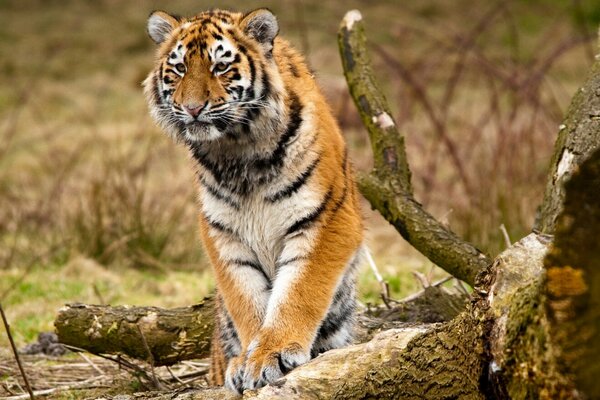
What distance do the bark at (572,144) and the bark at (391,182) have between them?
43cm

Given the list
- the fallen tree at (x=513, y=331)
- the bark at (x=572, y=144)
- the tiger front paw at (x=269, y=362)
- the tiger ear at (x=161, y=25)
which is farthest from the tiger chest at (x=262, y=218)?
the bark at (x=572, y=144)

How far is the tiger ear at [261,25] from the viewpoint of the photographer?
3.63m

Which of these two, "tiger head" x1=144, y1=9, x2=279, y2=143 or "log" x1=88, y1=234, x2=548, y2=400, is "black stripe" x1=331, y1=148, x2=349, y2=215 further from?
"log" x1=88, y1=234, x2=548, y2=400

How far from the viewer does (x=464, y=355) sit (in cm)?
250

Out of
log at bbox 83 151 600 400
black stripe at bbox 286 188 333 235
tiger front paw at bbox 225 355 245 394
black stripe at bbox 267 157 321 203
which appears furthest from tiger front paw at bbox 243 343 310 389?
black stripe at bbox 267 157 321 203

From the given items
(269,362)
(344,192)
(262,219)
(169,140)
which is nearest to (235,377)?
(269,362)

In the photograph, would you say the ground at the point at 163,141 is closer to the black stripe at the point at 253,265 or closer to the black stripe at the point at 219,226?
the black stripe at the point at 219,226

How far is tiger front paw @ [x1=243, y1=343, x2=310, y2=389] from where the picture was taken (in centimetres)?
309

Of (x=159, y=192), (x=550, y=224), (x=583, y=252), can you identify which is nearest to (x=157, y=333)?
(x=550, y=224)

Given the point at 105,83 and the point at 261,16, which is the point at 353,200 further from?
the point at 105,83

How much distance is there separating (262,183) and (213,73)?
1.42ft

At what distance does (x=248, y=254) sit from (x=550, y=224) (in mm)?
1107

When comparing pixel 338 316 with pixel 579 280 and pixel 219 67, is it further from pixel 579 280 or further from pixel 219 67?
pixel 579 280

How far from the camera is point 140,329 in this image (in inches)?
157
